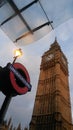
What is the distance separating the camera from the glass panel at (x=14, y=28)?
3.44 m

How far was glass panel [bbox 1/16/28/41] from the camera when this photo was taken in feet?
11.3

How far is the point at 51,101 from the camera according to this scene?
98.8 feet

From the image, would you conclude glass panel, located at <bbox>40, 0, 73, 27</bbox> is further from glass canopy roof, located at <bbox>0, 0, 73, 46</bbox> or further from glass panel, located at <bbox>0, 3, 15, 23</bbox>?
glass panel, located at <bbox>0, 3, 15, 23</bbox>

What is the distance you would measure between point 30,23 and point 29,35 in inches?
14.2

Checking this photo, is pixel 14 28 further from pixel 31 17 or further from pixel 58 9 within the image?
pixel 58 9

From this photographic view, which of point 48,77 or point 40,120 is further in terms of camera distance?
point 48,77

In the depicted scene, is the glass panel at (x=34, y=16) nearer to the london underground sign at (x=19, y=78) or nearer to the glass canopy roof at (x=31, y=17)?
the glass canopy roof at (x=31, y=17)

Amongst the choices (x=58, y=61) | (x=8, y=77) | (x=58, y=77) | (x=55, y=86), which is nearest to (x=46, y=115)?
(x=55, y=86)

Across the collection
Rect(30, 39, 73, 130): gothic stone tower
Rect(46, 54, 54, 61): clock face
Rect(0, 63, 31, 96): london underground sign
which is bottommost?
Rect(0, 63, 31, 96): london underground sign

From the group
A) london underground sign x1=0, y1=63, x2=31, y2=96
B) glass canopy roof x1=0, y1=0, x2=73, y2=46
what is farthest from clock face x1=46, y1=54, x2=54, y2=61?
glass canopy roof x1=0, y1=0, x2=73, y2=46

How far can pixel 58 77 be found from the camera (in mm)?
34125

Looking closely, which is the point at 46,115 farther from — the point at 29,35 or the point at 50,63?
the point at 29,35

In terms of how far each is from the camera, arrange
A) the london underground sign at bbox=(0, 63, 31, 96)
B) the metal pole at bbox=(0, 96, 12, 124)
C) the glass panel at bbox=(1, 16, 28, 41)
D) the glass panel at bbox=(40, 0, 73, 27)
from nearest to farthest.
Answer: the glass panel at bbox=(40, 0, 73, 27), the metal pole at bbox=(0, 96, 12, 124), the glass panel at bbox=(1, 16, 28, 41), the london underground sign at bbox=(0, 63, 31, 96)

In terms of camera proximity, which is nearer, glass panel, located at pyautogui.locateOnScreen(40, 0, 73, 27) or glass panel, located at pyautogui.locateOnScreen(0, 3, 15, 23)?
glass panel, located at pyautogui.locateOnScreen(40, 0, 73, 27)
